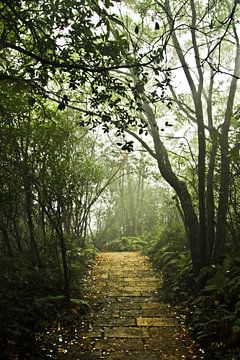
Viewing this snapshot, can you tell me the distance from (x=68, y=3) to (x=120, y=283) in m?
6.87

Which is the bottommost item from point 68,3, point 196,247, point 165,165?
point 196,247

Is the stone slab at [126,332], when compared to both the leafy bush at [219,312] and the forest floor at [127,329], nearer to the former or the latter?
the forest floor at [127,329]

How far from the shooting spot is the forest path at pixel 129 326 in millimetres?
4570

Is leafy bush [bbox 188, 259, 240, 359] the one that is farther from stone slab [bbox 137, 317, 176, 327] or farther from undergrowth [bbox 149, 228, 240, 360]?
stone slab [bbox 137, 317, 176, 327]

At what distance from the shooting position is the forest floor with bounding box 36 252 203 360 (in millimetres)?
4539

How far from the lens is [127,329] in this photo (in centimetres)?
543

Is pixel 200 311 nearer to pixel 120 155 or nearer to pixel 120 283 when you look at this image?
pixel 120 283

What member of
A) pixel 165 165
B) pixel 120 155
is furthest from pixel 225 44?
pixel 120 155

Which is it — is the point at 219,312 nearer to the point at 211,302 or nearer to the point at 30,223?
the point at 211,302

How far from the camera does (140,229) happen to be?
23156 millimetres

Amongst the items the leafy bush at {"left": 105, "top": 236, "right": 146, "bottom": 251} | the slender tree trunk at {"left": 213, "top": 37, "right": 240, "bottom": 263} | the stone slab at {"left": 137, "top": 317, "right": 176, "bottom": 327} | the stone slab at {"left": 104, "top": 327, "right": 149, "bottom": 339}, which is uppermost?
the slender tree trunk at {"left": 213, "top": 37, "right": 240, "bottom": 263}

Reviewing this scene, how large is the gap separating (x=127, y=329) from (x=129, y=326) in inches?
5.0

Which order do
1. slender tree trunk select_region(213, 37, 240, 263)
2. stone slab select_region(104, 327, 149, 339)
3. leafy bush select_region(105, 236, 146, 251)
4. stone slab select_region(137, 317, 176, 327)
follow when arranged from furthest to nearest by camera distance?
leafy bush select_region(105, 236, 146, 251) < slender tree trunk select_region(213, 37, 240, 263) < stone slab select_region(137, 317, 176, 327) < stone slab select_region(104, 327, 149, 339)

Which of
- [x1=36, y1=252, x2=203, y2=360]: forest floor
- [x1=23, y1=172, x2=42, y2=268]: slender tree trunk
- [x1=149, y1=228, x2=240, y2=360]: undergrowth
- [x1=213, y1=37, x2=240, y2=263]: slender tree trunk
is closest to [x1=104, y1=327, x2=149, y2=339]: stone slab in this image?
[x1=36, y1=252, x2=203, y2=360]: forest floor
